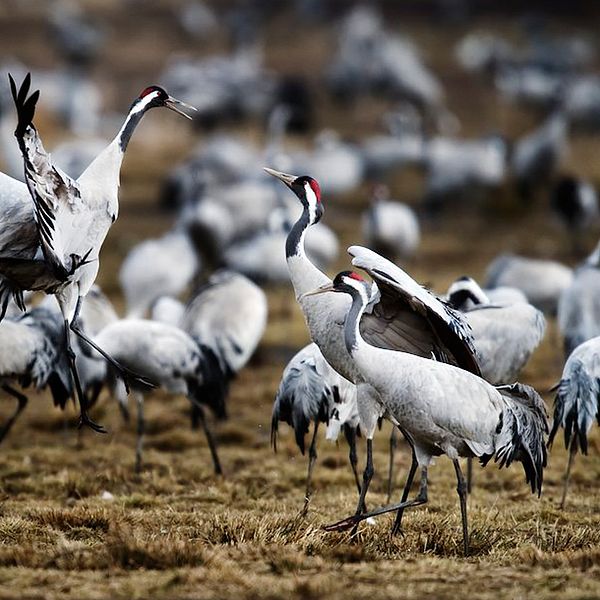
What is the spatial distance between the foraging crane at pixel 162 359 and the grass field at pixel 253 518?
1.17 feet

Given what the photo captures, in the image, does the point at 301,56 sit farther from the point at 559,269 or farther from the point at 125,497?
the point at 125,497

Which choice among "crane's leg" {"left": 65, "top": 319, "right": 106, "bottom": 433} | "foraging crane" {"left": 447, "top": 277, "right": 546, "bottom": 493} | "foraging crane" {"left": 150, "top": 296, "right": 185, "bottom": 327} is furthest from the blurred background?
"crane's leg" {"left": 65, "top": 319, "right": 106, "bottom": 433}

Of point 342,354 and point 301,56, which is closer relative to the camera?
point 342,354

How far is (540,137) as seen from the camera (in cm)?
1652

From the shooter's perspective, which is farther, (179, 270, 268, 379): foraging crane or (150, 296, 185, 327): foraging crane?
(150, 296, 185, 327): foraging crane

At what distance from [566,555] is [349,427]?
5.73 feet

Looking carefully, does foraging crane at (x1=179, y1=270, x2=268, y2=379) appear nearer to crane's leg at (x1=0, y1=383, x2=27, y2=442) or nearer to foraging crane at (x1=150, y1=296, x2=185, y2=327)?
foraging crane at (x1=150, y1=296, x2=185, y2=327)

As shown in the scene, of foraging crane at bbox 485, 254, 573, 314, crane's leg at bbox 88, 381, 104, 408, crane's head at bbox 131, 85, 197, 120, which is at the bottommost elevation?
crane's leg at bbox 88, 381, 104, 408

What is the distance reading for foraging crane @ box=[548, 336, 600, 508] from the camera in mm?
5723

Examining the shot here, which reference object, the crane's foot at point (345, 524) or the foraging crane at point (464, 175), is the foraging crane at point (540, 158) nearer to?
the foraging crane at point (464, 175)

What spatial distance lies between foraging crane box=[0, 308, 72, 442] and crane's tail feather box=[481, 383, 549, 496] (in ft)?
9.54

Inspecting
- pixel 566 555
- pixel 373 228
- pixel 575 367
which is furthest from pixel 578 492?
pixel 373 228

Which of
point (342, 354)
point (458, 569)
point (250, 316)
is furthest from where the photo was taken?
point (250, 316)

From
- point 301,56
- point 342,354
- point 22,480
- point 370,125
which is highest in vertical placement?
point 301,56
